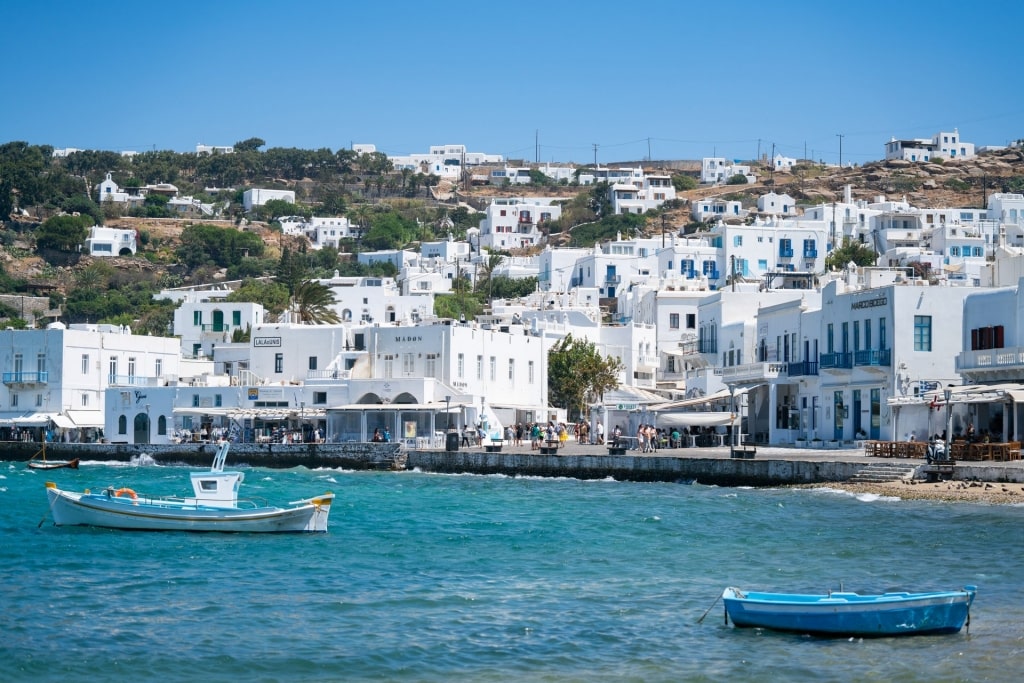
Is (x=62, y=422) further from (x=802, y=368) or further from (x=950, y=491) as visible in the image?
(x=950, y=491)

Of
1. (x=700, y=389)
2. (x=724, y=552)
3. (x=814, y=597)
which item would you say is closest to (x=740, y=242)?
(x=700, y=389)

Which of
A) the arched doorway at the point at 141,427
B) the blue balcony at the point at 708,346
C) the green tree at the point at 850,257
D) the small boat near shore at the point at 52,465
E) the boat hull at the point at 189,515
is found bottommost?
the boat hull at the point at 189,515

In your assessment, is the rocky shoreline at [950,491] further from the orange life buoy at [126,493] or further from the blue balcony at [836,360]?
the orange life buoy at [126,493]

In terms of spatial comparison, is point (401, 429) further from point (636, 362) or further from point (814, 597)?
point (814, 597)

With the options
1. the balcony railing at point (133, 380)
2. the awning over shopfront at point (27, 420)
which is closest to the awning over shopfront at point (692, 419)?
the balcony railing at point (133, 380)

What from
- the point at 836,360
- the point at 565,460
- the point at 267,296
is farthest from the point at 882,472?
the point at 267,296

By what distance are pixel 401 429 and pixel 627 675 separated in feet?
165

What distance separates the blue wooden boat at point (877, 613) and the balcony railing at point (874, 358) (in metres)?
32.2

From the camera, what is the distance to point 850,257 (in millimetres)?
118688

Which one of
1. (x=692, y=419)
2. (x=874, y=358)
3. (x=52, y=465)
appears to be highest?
(x=874, y=358)

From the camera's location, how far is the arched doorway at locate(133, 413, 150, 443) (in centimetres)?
7956

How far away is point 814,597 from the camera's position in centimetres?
2405

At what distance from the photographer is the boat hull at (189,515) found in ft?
129

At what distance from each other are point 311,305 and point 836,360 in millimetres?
43086
